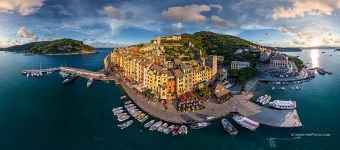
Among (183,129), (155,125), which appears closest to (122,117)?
(155,125)

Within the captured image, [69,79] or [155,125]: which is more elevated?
[69,79]

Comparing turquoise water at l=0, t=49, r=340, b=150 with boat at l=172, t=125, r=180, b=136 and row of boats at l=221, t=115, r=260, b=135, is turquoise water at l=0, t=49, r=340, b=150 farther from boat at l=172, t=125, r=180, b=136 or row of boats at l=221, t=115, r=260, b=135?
boat at l=172, t=125, r=180, b=136

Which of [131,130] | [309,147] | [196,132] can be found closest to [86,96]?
[131,130]

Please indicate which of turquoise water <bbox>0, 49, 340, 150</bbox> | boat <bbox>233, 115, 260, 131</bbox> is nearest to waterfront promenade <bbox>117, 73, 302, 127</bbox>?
boat <bbox>233, 115, 260, 131</bbox>

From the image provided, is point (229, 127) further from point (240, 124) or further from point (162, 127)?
point (162, 127)

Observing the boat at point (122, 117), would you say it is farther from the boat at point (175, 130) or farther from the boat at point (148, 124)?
the boat at point (175, 130)

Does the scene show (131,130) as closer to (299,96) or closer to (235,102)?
(235,102)
